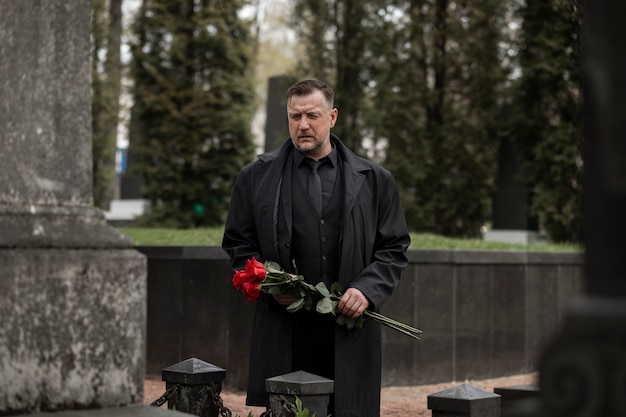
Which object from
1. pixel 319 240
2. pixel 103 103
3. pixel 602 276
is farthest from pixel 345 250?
pixel 103 103

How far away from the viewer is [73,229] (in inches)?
129

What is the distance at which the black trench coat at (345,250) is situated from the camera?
4.82 metres

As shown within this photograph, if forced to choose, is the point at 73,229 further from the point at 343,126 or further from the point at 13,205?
the point at 343,126

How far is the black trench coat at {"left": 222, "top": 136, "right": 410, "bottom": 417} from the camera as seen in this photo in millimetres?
4824

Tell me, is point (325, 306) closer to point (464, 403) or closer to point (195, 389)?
point (464, 403)

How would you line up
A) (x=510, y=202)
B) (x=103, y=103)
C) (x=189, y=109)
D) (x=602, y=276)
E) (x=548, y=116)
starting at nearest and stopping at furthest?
1. (x=602, y=276)
2. (x=548, y=116)
3. (x=510, y=202)
4. (x=189, y=109)
5. (x=103, y=103)

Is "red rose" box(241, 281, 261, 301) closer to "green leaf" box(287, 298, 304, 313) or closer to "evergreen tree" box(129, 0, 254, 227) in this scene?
"green leaf" box(287, 298, 304, 313)

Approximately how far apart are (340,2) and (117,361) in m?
18.4

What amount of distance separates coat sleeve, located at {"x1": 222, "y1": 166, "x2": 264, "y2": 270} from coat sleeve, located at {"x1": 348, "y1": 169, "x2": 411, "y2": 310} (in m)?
0.47

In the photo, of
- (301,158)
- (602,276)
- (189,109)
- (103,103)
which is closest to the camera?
(602,276)

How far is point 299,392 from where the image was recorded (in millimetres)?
4629

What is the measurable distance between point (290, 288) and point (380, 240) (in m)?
0.51

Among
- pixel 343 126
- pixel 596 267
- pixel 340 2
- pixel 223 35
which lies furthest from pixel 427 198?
pixel 596 267

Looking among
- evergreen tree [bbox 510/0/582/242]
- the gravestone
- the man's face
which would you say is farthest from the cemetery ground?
the gravestone
